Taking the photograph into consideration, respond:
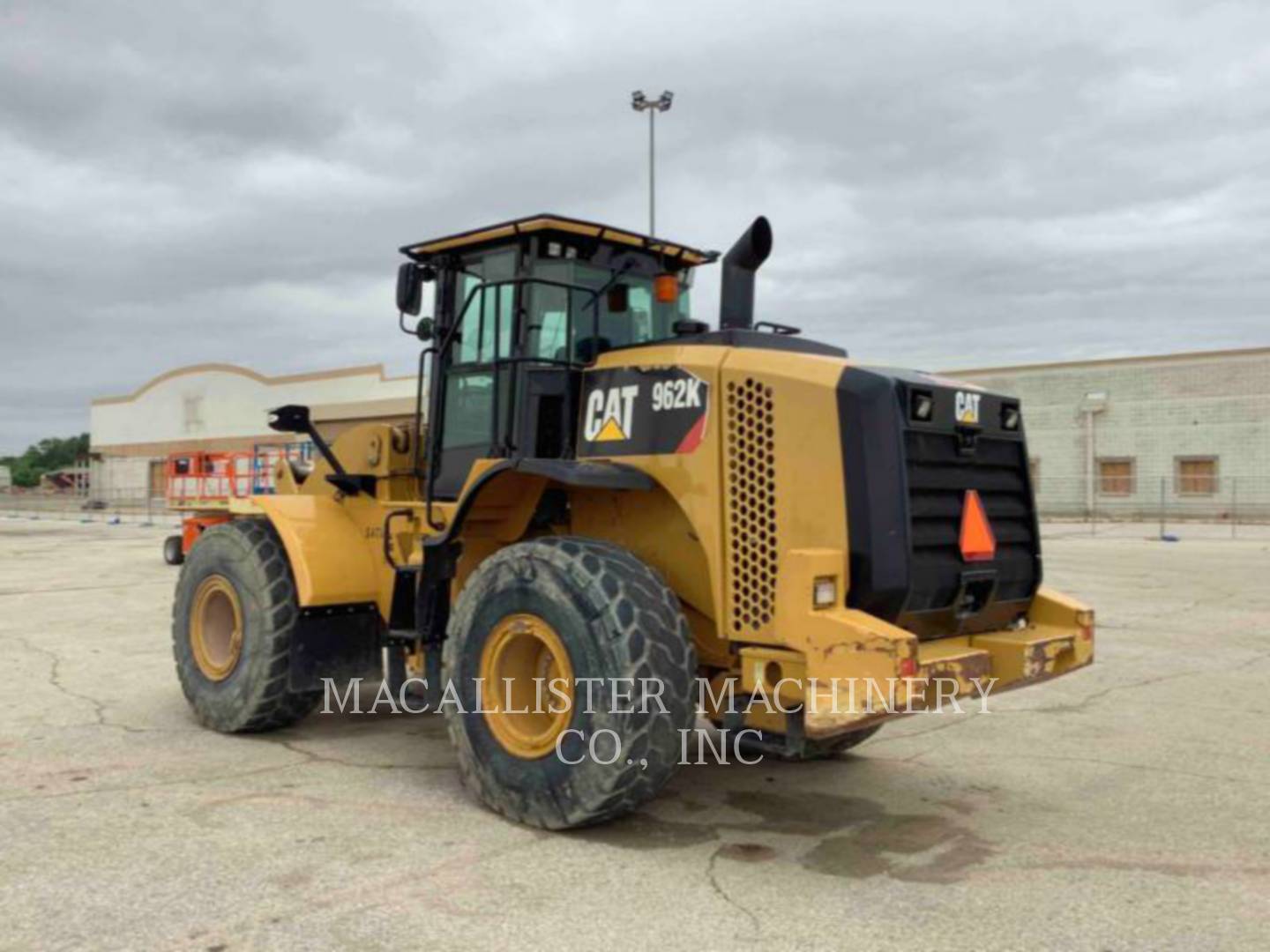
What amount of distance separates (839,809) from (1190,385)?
3243cm

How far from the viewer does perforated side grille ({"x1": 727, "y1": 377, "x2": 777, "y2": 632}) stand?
458 centimetres

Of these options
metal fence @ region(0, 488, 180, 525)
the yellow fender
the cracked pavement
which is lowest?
the cracked pavement

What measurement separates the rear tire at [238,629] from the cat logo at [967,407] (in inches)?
146

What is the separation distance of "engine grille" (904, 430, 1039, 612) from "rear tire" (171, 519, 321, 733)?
350 cm

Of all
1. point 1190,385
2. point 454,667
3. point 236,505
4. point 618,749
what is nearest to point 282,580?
point 236,505

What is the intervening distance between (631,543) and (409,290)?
1.86 m

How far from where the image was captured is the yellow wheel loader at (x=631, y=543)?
4445 millimetres

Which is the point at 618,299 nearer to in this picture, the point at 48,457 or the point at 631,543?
the point at 631,543

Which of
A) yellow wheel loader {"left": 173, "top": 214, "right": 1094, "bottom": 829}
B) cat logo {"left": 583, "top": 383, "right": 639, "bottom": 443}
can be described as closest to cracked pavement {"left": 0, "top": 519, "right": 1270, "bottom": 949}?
yellow wheel loader {"left": 173, "top": 214, "right": 1094, "bottom": 829}

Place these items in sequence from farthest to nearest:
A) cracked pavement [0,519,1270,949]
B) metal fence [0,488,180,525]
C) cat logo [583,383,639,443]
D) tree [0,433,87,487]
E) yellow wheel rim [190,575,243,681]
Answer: tree [0,433,87,487] < metal fence [0,488,180,525] < yellow wheel rim [190,575,243,681] < cat logo [583,383,639,443] < cracked pavement [0,519,1270,949]

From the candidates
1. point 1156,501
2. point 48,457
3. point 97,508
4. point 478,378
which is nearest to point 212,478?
point 478,378

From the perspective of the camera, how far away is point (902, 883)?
4184mm

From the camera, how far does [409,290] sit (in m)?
5.96

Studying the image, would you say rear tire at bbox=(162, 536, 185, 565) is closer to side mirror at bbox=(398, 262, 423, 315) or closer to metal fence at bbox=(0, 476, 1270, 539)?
metal fence at bbox=(0, 476, 1270, 539)
